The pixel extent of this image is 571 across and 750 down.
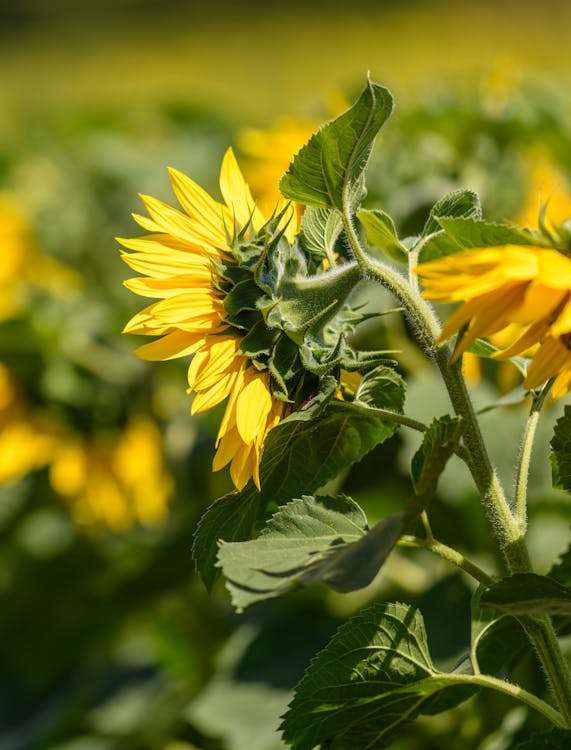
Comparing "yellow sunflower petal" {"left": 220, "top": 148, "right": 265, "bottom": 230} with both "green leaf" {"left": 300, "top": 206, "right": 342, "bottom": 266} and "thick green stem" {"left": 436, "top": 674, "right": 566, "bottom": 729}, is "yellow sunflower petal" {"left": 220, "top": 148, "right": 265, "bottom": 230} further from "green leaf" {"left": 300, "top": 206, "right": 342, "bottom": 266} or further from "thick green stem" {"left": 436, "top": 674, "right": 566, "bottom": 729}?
"thick green stem" {"left": 436, "top": 674, "right": 566, "bottom": 729}

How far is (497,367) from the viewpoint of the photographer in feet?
3.66

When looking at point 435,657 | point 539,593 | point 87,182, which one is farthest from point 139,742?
point 87,182

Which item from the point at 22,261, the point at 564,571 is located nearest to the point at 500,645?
the point at 564,571

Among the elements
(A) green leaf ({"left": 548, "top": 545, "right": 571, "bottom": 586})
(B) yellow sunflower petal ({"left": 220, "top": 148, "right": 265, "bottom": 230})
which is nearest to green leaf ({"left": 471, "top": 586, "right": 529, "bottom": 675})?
(A) green leaf ({"left": 548, "top": 545, "right": 571, "bottom": 586})

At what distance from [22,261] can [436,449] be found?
136 cm

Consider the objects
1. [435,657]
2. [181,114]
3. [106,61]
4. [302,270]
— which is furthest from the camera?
[106,61]

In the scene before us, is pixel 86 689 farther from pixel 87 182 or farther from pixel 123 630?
pixel 87 182

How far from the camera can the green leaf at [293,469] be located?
1.89 feet

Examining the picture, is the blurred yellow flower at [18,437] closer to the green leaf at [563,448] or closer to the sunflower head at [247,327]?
the sunflower head at [247,327]

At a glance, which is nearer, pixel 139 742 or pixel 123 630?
pixel 139 742

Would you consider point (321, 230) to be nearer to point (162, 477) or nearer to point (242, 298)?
point (242, 298)

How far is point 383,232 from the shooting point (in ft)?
1.79

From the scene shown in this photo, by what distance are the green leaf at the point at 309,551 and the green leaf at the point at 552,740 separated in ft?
0.37

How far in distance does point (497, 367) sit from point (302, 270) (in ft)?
1.85
